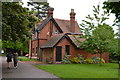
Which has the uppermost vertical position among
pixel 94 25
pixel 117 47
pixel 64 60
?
pixel 94 25

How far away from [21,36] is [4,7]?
3.81 meters

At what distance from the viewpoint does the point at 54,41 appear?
98.6 ft

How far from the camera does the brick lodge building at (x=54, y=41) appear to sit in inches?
1153

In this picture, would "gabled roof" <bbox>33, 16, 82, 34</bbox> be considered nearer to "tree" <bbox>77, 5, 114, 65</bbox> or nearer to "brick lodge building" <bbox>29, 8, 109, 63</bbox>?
"brick lodge building" <bbox>29, 8, 109, 63</bbox>

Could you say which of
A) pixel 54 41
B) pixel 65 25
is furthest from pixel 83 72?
pixel 65 25

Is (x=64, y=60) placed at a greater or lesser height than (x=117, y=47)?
lesser

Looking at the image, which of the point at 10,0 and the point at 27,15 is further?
the point at 27,15

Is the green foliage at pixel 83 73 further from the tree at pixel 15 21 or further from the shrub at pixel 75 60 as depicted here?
the shrub at pixel 75 60

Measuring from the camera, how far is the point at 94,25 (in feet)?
84.1

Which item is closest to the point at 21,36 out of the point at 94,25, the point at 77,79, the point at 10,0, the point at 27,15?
the point at 27,15

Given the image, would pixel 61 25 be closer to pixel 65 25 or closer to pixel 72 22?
pixel 65 25

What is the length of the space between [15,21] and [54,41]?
41.3 ft

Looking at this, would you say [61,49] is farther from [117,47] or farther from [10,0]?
[10,0]

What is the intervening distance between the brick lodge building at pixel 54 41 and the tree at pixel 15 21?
9522 mm
